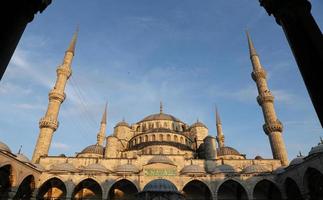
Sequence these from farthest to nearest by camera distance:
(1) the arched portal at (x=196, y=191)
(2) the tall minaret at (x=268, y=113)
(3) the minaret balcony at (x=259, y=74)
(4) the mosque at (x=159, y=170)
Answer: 1. (3) the minaret balcony at (x=259, y=74)
2. (2) the tall minaret at (x=268, y=113)
3. (1) the arched portal at (x=196, y=191)
4. (4) the mosque at (x=159, y=170)

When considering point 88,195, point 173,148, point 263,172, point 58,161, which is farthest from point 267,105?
point 58,161

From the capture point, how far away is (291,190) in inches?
945

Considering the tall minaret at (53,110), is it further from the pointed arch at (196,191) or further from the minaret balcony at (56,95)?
the pointed arch at (196,191)

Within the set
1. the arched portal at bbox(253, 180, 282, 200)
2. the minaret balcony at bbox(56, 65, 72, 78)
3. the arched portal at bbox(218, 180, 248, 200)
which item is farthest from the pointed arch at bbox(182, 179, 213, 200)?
the minaret balcony at bbox(56, 65, 72, 78)

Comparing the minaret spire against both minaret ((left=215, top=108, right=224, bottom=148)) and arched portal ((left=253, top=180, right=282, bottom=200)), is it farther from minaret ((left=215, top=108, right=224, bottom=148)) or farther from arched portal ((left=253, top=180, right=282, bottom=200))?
arched portal ((left=253, top=180, right=282, bottom=200))

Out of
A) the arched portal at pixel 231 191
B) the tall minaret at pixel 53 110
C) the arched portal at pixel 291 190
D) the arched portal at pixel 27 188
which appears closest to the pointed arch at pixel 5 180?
the arched portal at pixel 27 188

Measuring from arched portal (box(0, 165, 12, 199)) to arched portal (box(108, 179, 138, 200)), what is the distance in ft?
32.4

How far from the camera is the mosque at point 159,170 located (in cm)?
2116

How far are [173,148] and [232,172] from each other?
954cm

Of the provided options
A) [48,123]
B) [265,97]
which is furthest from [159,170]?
[265,97]

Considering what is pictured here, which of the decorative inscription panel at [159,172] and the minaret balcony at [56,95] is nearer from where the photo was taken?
the decorative inscription panel at [159,172]

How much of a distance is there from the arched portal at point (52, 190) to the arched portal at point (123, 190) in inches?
213

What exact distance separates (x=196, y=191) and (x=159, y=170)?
5.65m

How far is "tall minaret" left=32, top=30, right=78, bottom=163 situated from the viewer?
28.6 m
